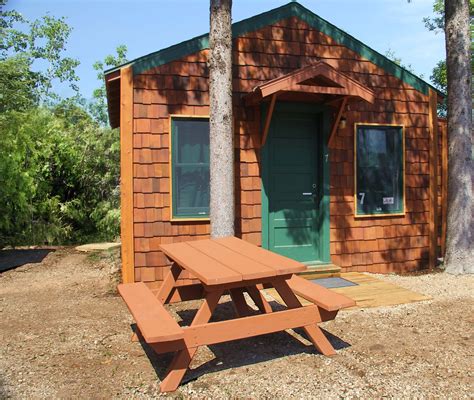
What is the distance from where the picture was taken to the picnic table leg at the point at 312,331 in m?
3.40

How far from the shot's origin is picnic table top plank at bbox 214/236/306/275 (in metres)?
3.12

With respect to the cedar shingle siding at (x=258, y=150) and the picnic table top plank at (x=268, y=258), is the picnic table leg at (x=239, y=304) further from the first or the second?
the cedar shingle siding at (x=258, y=150)

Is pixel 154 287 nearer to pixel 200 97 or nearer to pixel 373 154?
pixel 200 97

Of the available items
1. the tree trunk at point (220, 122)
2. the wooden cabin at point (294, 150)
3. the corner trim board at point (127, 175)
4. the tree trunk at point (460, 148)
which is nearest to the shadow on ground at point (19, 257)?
the corner trim board at point (127, 175)

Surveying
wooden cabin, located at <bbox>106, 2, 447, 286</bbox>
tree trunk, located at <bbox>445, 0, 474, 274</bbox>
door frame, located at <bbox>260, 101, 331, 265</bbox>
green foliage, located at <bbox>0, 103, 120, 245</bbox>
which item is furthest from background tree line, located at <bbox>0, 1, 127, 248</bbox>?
tree trunk, located at <bbox>445, 0, 474, 274</bbox>

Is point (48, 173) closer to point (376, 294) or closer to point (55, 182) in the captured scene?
point (55, 182)

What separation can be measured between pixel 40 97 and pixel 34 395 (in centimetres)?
3179

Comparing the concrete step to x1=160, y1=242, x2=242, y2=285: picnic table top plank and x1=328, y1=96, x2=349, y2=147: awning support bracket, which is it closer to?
x1=328, y1=96, x2=349, y2=147: awning support bracket

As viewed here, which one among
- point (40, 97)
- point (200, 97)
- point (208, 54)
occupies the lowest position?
point (200, 97)

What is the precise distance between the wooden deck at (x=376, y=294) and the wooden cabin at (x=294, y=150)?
86cm

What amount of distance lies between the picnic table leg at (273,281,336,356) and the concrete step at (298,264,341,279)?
101 inches

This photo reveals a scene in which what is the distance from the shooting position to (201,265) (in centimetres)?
332

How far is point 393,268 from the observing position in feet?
22.7

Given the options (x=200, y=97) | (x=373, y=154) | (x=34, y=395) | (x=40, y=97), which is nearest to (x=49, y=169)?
(x=200, y=97)
